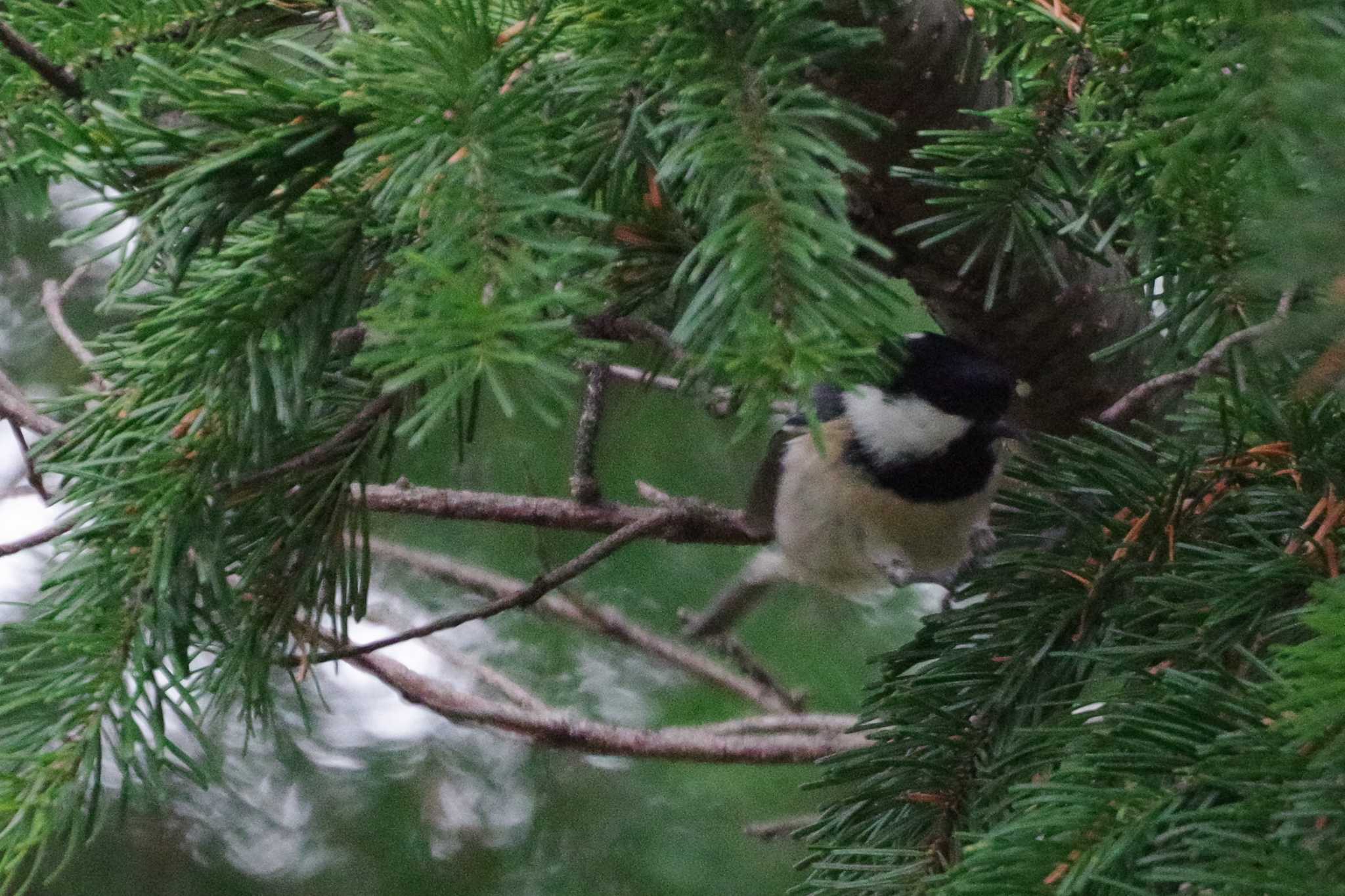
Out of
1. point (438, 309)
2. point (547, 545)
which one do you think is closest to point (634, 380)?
point (547, 545)

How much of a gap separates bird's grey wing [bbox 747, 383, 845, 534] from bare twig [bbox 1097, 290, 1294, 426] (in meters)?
0.47

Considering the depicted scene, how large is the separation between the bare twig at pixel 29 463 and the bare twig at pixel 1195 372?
0.54 metres

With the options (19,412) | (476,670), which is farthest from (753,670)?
(19,412)

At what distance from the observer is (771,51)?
41 cm

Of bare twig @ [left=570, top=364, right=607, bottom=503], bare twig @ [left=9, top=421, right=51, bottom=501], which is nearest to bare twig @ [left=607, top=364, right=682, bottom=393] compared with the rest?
bare twig @ [left=570, top=364, right=607, bottom=503]

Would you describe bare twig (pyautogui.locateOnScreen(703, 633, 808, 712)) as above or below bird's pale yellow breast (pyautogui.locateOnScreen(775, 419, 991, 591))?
below

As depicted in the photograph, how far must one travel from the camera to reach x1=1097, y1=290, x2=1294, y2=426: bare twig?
44 cm

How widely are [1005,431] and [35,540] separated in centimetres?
77

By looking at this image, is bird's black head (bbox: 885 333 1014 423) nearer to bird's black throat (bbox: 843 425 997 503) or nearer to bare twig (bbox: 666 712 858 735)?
bird's black throat (bbox: 843 425 997 503)

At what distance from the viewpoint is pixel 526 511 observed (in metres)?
0.97

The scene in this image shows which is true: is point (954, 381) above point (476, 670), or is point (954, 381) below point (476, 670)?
above

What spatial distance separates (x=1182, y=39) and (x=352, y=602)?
46 centimetres

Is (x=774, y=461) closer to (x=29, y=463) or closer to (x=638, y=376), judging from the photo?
(x=638, y=376)

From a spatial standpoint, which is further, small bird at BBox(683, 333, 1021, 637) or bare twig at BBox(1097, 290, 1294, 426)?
small bird at BBox(683, 333, 1021, 637)
